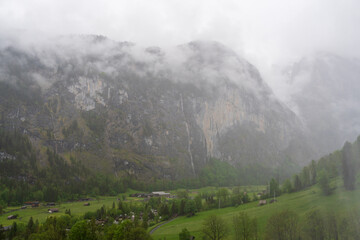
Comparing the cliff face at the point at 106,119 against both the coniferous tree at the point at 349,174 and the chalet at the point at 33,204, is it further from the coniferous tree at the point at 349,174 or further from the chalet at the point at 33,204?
the coniferous tree at the point at 349,174

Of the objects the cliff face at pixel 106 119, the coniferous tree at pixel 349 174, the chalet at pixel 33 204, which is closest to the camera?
the coniferous tree at pixel 349 174

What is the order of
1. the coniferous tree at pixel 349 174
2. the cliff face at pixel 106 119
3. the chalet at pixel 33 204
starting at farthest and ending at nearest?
1. the cliff face at pixel 106 119
2. the chalet at pixel 33 204
3. the coniferous tree at pixel 349 174

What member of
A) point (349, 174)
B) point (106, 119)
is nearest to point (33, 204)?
point (106, 119)

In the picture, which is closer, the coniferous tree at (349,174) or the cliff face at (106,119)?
the coniferous tree at (349,174)

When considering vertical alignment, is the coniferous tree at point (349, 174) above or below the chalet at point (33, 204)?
above

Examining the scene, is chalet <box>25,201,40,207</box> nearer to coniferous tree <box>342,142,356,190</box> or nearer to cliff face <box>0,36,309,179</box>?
cliff face <box>0,36,309,179</box>

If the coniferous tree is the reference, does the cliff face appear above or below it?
above

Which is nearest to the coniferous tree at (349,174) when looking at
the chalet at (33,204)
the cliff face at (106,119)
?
the chalet at (33,204)

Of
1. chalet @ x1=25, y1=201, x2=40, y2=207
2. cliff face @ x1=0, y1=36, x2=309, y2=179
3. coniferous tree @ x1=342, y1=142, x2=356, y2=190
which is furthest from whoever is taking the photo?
cliff face @ x1=0, y1=36, x2=309, y2=179

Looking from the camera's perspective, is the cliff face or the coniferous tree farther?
the cliff face

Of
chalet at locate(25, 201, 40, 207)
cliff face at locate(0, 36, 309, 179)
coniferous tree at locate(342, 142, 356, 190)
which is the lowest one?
chalet at locate(25, 201, 40, 207)

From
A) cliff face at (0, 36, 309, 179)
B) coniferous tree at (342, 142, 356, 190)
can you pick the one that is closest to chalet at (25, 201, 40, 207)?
cliff face at (0, 36, 309, 179)

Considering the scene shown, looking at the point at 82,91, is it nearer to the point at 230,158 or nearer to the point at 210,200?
the point at 230,158

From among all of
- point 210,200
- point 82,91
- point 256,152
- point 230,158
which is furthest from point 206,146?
point 210,200
